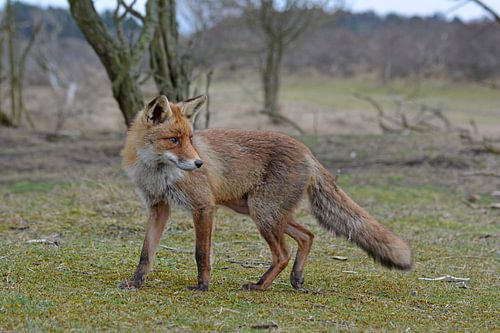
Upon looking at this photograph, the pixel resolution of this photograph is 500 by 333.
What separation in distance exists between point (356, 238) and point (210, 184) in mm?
1412

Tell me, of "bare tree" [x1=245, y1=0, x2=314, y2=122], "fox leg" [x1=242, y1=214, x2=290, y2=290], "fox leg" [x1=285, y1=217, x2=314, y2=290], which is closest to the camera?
"fox leg" [x1=242, y1=214, x2=290, y2=290]

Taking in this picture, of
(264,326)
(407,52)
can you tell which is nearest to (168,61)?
(264,326)

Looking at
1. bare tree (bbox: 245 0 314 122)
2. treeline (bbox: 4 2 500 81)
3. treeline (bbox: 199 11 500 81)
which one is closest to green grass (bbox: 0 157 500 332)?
bare tree (bbox: 245 0 314 122)

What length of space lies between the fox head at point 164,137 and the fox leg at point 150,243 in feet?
1.71

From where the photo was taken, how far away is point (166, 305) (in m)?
5.44

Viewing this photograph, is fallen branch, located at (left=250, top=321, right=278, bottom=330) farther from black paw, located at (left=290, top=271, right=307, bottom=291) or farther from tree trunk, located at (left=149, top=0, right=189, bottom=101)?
tree trunk, located at (left=149, top=0, right=189, bottom=101)

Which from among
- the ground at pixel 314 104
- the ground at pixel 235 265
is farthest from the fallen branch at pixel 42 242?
the ground at pixel 314 104

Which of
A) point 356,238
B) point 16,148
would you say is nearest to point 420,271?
point 356,238

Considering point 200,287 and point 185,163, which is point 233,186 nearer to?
point 185,163

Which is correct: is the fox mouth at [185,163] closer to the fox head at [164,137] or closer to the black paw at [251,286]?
the fox head at [164,137]

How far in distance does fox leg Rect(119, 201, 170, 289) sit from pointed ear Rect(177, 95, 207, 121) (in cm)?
83

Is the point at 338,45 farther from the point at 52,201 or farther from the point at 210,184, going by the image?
A: the point at 210,184

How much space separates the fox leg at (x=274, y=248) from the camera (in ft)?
20.9

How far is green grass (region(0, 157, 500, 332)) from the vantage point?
516 cm
